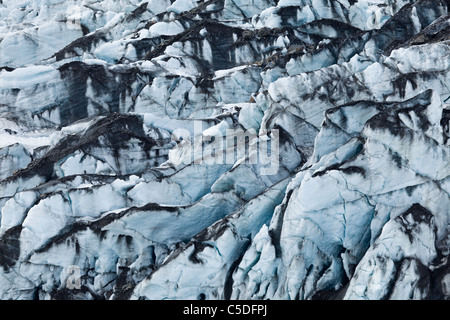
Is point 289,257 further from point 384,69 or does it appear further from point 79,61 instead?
point 79,61

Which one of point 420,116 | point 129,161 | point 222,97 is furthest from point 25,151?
point 420,116

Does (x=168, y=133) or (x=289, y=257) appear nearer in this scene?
(x=289, y=257)

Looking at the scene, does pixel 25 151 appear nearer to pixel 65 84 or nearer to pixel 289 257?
pixel 65 84

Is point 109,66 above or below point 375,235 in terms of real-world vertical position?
above
